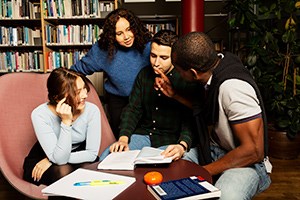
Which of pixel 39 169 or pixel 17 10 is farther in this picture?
pixel 17 10

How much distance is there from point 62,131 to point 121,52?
0.84m

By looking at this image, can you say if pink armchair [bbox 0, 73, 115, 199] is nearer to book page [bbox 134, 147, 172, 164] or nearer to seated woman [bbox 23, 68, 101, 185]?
seated woman [bbox 23, 68, 101, 185]

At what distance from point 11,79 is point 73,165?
65cm

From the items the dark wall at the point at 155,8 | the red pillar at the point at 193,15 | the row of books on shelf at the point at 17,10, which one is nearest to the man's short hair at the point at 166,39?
the red pillar at the point at 193,15

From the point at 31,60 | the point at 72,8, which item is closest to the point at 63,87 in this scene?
the point at 72,8

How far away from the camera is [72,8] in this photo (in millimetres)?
4008

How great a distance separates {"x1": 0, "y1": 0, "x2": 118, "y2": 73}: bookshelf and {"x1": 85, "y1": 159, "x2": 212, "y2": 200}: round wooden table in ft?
9.83

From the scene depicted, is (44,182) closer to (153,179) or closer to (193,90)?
(153,179)

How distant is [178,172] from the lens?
130 cm

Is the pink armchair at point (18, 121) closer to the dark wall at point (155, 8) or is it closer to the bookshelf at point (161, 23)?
the bookshelf at point (161, 23)

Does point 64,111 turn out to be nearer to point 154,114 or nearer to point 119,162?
point 119,162

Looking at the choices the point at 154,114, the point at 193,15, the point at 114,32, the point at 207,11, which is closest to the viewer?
the point at 154,114

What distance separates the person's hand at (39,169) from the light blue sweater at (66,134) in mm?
34

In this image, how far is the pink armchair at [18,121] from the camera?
1.57 m
